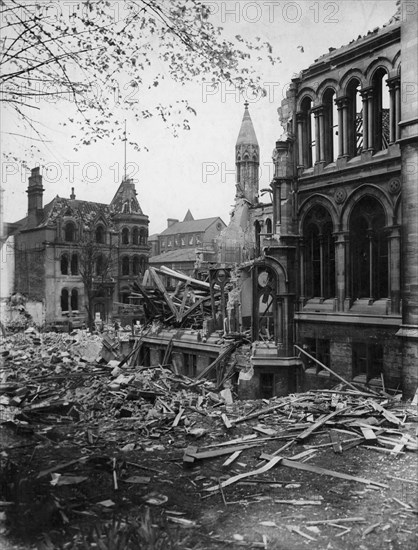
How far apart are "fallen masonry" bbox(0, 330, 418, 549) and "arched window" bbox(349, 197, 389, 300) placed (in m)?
4.53

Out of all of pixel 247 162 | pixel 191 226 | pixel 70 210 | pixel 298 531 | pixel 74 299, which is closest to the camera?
pixel 298 531

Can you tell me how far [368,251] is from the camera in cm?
1795

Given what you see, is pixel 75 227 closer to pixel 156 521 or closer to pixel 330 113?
pixel 330 113

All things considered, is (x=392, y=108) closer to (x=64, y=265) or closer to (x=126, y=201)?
(x=126, y=201)

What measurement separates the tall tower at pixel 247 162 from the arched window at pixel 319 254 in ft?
126

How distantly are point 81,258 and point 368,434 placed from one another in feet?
74.7

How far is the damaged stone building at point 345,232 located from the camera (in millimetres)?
14867

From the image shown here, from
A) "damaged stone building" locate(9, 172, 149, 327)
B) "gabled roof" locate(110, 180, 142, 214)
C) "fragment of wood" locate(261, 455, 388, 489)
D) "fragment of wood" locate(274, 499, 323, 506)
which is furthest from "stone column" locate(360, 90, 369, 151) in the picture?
"gabled roof" locate(110, 180, 142, 214)

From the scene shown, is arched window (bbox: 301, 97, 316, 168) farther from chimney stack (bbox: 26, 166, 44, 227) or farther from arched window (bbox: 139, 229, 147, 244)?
arched window (bbox: 139, 229, 147, 244)

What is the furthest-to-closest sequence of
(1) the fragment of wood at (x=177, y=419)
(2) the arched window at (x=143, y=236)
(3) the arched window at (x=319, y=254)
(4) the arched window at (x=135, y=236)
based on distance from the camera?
(2) the arched window at (x=143, y=236) → (4) the arched window at (x=135, y=236) → (3) the arched window at (x=319, y=254) → (1) the fragment of wood at (x=177, y=419)

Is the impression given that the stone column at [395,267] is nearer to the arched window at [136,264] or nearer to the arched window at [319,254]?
the arched window at [319,254]

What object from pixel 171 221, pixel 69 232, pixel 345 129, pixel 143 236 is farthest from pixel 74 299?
pixel 171 221

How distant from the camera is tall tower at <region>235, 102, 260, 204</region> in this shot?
192ft

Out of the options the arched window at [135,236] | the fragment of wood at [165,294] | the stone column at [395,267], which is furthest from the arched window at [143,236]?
the stone column at [395,267]
